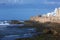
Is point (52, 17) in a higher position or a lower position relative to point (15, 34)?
higher

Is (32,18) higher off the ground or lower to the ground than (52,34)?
higher

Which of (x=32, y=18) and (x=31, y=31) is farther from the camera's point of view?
(x=31, y=31)

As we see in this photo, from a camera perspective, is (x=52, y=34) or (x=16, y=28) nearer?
(x=52, y=34)

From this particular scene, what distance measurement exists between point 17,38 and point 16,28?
0.91 m

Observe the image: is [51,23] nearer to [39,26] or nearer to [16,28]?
[39,26]

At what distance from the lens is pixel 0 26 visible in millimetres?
8719

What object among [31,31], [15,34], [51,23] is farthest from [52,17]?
[15,34]

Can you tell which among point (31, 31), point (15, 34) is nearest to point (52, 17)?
point (31, 31)

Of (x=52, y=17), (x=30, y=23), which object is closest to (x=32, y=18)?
→ (x=30, y=23)

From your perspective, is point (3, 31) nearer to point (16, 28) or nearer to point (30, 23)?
point (16, 28)

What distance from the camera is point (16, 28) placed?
354 inches

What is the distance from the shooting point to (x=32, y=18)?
317 inches

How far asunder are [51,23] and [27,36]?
962mm

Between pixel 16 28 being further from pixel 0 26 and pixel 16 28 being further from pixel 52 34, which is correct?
pixel 52 34
